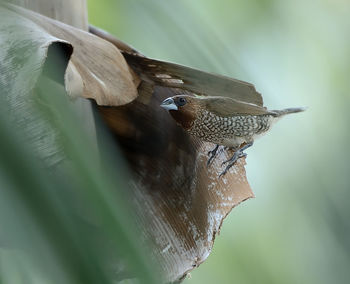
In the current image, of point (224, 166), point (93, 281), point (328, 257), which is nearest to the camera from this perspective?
point (93, 281)

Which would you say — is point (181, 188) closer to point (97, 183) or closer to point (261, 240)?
point (261, 240)

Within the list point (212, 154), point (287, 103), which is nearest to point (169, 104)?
point (212, 154)

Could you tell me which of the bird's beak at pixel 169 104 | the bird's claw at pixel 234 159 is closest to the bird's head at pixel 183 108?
the bird's beak at pixel 169 104

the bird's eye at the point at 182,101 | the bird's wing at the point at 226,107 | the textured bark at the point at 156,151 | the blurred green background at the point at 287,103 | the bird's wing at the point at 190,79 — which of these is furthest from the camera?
the bird's wing at the point at 226,107

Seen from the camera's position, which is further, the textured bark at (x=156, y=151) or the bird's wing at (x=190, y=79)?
the bird's wing at (x=190, y=79)

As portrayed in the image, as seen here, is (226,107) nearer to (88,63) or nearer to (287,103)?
(287,103)

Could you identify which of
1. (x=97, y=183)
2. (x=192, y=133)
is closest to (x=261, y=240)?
(x=97, y=183)

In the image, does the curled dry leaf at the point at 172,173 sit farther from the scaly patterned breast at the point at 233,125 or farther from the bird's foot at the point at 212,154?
the scaly patterned breast at the point at 233,125
